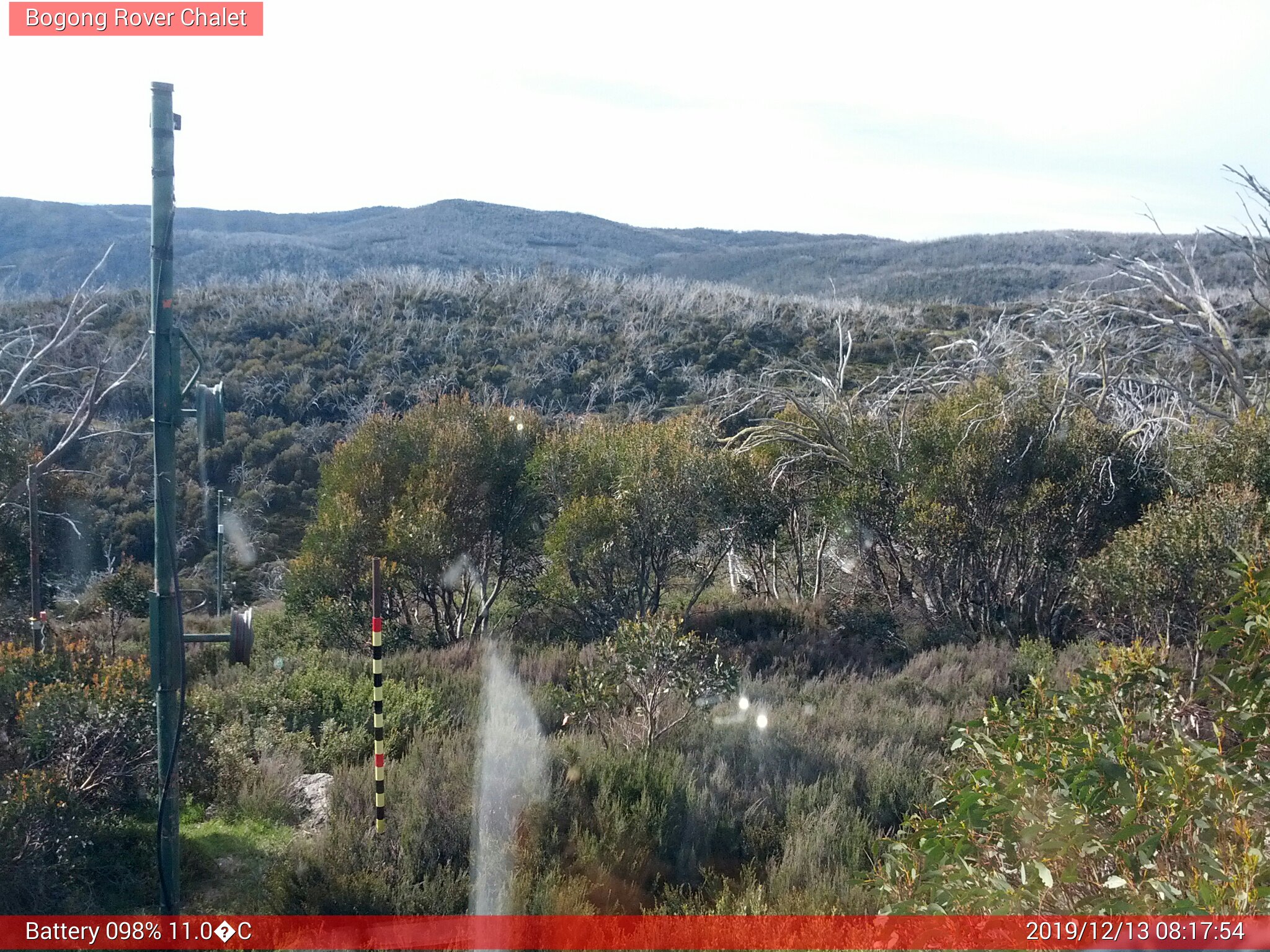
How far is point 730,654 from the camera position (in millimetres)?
11250

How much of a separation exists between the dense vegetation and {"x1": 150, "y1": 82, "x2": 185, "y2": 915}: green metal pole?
826 millimetres

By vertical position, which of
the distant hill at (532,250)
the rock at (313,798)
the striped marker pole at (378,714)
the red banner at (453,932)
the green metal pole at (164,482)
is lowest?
the rock at (313,798)

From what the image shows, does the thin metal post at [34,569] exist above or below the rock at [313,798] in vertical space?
above

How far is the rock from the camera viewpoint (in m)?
5.91

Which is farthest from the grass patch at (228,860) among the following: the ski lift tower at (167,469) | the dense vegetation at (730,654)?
the ski lift tower at (167,469)

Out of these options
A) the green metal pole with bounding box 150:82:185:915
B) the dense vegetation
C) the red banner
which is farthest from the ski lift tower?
the dense vegetation

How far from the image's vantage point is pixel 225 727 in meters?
7.39

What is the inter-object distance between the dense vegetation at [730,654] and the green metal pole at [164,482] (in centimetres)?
83

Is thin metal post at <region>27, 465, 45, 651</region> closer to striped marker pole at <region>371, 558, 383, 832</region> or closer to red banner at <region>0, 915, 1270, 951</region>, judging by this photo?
striped marker pole at <region>371, 558, 383, 832</region>

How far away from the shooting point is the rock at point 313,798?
5.91 m

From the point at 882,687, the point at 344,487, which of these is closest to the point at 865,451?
the point at 882,687

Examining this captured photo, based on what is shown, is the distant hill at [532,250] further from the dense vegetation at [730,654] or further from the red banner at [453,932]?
the red banner at [453,932]

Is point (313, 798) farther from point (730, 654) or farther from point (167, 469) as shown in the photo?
point (730, 654)

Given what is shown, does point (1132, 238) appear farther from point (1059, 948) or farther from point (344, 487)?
point (1059, 948)
